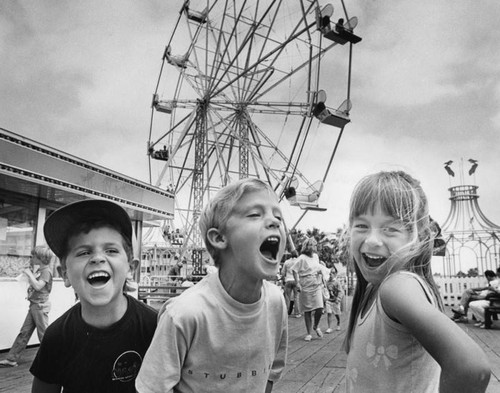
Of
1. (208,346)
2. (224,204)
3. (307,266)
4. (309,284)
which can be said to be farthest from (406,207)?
(307,266)

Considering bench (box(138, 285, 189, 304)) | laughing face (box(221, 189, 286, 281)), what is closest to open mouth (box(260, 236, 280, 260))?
laughing face (box(221, 189, 286, 281))

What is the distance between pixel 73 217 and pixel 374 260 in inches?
36.5

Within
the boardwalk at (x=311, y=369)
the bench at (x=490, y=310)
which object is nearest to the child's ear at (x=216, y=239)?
the boardwalk at (x=311, y=369)

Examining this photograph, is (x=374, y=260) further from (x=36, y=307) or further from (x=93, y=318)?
(x=36, y=307)

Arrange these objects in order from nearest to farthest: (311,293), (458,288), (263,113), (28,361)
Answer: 1. (28,361)
2. (311,293)
3. (458,288)
4. (263,113)

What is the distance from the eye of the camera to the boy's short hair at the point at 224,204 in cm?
146

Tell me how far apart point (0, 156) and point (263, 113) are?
13.8m

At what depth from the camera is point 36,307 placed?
475cm

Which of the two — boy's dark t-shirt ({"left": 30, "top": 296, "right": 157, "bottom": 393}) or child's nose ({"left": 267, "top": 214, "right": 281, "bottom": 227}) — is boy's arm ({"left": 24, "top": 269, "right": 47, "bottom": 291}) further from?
child's nose ({"left": 267, "top": 214, "right": 281, "bottom": 227})

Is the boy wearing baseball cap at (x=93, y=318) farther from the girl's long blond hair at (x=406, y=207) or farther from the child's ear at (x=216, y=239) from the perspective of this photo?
the girl's long blond hair at (x=406, y=207)

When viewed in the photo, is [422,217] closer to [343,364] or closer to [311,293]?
[343,364]

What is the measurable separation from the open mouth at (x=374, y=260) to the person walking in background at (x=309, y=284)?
543cm

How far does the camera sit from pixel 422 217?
1.20 meters

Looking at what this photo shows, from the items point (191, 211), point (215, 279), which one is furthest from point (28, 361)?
point (191, 211)
